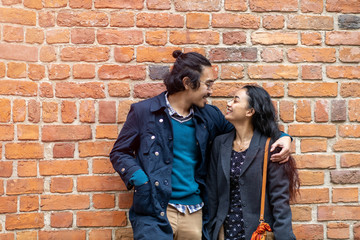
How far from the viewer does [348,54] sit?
11.9 ft

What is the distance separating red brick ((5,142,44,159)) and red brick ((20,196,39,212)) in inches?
11.6

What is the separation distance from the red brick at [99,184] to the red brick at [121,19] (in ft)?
3.74

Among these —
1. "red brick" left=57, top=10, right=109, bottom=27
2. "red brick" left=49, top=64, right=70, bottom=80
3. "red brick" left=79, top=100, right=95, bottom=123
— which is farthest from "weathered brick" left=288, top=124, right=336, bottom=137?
"red brick" left=49, top=64, right=70, bottom=80

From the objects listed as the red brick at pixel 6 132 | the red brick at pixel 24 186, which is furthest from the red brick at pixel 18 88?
the red brick at pixel 24 186

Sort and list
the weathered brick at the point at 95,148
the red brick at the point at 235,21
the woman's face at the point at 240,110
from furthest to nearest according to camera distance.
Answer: the red brick at the point at 235,21, the weathered brick at the point at 95,148, the woman's face at the point at 240,110

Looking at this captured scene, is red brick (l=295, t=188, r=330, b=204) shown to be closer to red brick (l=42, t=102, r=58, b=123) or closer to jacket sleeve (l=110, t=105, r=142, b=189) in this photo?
jacket sleeve (l=110, t=105, r=142, b=189)

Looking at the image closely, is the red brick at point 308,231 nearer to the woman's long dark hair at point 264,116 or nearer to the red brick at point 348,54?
the woman's long dark hair at point 264,116

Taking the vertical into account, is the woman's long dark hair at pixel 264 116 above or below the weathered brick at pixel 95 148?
above

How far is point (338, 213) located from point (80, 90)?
85.2 inches

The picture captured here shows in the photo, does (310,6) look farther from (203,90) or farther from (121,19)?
(121,19)

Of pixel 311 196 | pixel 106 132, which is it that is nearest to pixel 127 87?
pixel 106 132

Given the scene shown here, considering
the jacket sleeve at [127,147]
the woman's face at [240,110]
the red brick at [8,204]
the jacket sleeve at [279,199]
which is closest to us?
the jacket sleeve at [279,199]

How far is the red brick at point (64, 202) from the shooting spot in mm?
3420

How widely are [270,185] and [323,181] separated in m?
0.78
